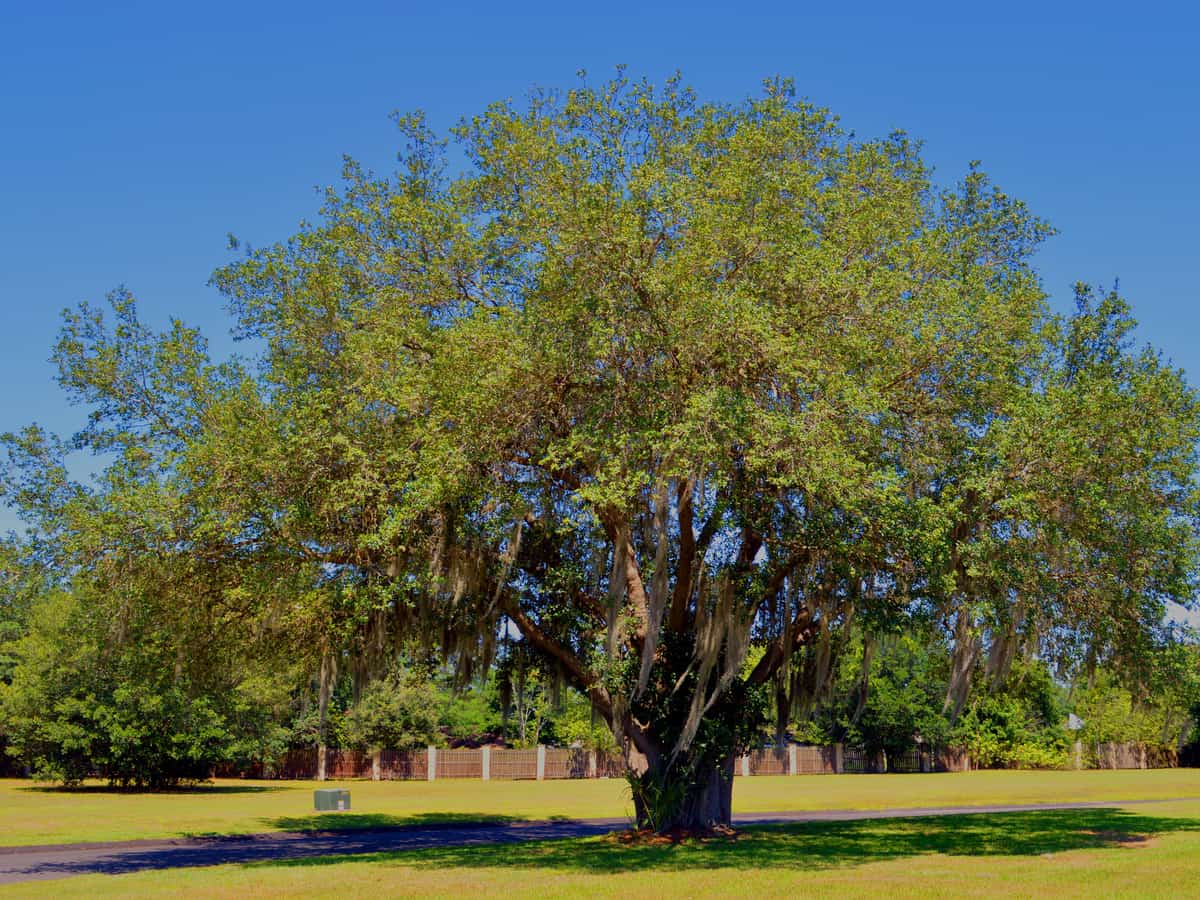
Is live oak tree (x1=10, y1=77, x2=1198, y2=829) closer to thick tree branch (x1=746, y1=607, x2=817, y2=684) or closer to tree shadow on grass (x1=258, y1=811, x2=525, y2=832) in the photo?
thick tree branch (x1=746, y1=607, x2=817, y2=684)

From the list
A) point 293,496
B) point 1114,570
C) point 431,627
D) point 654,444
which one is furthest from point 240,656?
point 1114,570

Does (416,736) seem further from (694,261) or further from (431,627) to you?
(694,261)

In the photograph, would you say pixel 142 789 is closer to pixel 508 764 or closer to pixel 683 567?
pixel 508 764

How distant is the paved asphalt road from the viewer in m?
17.7

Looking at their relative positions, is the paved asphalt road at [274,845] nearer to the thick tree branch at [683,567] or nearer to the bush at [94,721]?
the thick tree branch at [683,567]

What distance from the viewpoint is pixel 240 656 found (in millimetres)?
20484

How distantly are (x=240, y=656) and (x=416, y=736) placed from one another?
3666cm

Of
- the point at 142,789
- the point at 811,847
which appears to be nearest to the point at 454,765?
the point at 142,789

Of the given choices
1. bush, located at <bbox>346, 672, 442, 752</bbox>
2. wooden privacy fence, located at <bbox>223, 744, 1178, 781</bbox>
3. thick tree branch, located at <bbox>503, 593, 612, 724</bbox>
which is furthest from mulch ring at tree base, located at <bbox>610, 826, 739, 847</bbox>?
bush, located at <bbox>346, 672, 442, 752</bbox>

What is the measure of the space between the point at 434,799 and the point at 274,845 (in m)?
16.9

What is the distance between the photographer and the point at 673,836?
19.2 meters

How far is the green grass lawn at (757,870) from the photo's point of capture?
1318 cm

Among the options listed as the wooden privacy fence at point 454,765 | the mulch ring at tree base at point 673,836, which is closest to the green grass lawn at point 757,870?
the mulch ring at tree base at point 673,836

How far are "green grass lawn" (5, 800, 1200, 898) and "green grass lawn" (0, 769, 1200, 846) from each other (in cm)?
774
